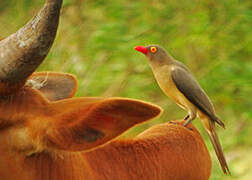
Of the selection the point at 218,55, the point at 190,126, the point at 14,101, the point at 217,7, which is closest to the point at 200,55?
the point at 218,55

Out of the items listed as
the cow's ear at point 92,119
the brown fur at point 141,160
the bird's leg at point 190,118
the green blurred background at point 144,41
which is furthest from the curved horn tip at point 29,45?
the green blurred background at point 144,41

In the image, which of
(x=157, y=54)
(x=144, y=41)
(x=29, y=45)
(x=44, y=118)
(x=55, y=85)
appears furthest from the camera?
(x=144, y=41)

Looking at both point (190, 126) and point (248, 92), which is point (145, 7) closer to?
point (248, 92)

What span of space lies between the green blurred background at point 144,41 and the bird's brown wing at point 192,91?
3215 mm

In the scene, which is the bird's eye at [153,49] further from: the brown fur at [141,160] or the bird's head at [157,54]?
the brown fur at [141,160]

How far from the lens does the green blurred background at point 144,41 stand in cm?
789

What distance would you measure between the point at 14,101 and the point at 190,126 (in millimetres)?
1624

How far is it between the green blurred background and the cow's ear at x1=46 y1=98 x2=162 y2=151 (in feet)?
15.9

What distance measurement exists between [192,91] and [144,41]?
3832 mm

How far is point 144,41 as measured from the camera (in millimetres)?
7859

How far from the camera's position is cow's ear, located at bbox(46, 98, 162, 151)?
8.12ft

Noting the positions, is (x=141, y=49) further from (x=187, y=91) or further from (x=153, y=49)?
(x=187, y=91)

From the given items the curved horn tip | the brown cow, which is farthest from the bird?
the curved horn tip

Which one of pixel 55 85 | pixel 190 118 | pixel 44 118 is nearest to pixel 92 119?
pixel 44 118
